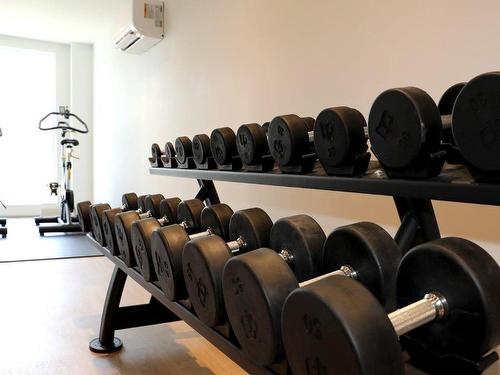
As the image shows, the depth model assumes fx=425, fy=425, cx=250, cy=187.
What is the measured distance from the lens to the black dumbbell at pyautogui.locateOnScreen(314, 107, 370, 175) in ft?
2.87

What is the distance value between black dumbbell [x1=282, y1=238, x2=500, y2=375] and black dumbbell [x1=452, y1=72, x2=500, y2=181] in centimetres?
18

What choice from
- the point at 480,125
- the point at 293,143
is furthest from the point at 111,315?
the point at 480,125

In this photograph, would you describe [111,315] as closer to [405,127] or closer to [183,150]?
[183,150]

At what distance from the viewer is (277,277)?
2.63ft

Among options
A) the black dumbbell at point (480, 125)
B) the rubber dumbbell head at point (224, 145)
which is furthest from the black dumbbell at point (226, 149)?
the black dumbbell at point (480, 125)

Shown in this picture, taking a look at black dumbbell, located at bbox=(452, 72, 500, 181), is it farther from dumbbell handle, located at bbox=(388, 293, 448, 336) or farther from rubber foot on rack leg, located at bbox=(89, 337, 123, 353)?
rubber foot on rack leg, located at bbox=(89, 337, 123, 353)

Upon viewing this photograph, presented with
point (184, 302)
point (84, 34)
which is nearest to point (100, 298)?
point (184, 302)

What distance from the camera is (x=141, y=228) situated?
4.59 feet

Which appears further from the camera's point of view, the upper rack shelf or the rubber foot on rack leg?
the rubber foot on rack leg

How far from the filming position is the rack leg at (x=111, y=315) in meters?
1.90

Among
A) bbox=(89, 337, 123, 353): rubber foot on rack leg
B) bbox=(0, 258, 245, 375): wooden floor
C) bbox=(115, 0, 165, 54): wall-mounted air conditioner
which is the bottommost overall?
bbox=(0, 258, 245, 375): wooden floor

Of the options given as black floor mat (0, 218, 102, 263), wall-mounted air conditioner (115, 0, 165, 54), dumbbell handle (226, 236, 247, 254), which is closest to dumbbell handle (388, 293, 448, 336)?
dumbbell handle (226, 236, 247, 254)

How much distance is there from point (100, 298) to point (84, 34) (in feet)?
13.4

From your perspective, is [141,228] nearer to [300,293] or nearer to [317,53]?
[300,293]
